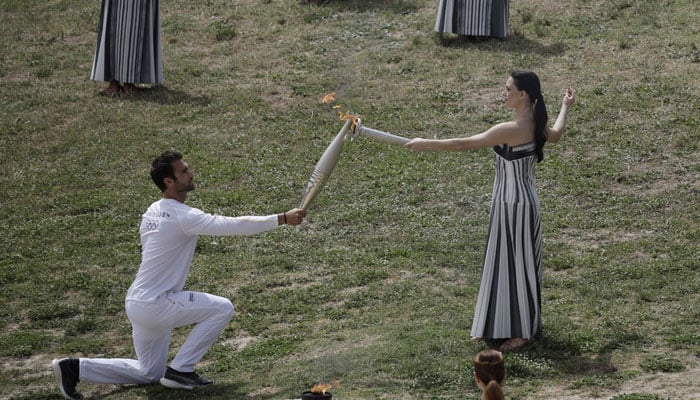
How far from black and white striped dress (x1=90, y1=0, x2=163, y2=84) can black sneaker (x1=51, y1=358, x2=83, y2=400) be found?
844 cm

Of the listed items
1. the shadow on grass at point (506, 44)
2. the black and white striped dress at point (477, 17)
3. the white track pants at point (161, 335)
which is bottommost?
the white track pants at point (161, 335)

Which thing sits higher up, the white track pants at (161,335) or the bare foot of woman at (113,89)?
the bare foot of woman at (113,89)

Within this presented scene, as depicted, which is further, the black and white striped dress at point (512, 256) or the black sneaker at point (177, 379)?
the black and white striped dress at point (512, 256)

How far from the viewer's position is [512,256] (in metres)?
8.57

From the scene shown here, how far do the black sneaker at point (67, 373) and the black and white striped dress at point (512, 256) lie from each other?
123 inches

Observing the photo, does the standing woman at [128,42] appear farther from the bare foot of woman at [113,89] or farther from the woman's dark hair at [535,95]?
the woman's dark hair at [535,95]

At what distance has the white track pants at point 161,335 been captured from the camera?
814cm

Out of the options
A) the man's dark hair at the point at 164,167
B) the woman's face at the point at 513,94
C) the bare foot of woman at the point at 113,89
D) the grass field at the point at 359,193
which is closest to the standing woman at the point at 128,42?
the bare foot of woman at the point at 113,89

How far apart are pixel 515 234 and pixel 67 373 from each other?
359 cm

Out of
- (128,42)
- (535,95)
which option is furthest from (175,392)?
(128,42)

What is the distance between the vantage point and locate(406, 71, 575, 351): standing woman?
848cm

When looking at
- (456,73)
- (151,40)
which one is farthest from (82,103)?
(456,73)

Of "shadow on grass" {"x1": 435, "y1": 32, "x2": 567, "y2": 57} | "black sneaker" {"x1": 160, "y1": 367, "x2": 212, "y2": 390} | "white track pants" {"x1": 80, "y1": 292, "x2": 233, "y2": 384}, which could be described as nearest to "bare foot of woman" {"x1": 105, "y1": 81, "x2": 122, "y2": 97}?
"shadow on grass" {"x1": 435, "y1": 32, "x2": 567, "y2": 57}

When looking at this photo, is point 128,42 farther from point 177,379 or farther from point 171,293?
point 177,379
